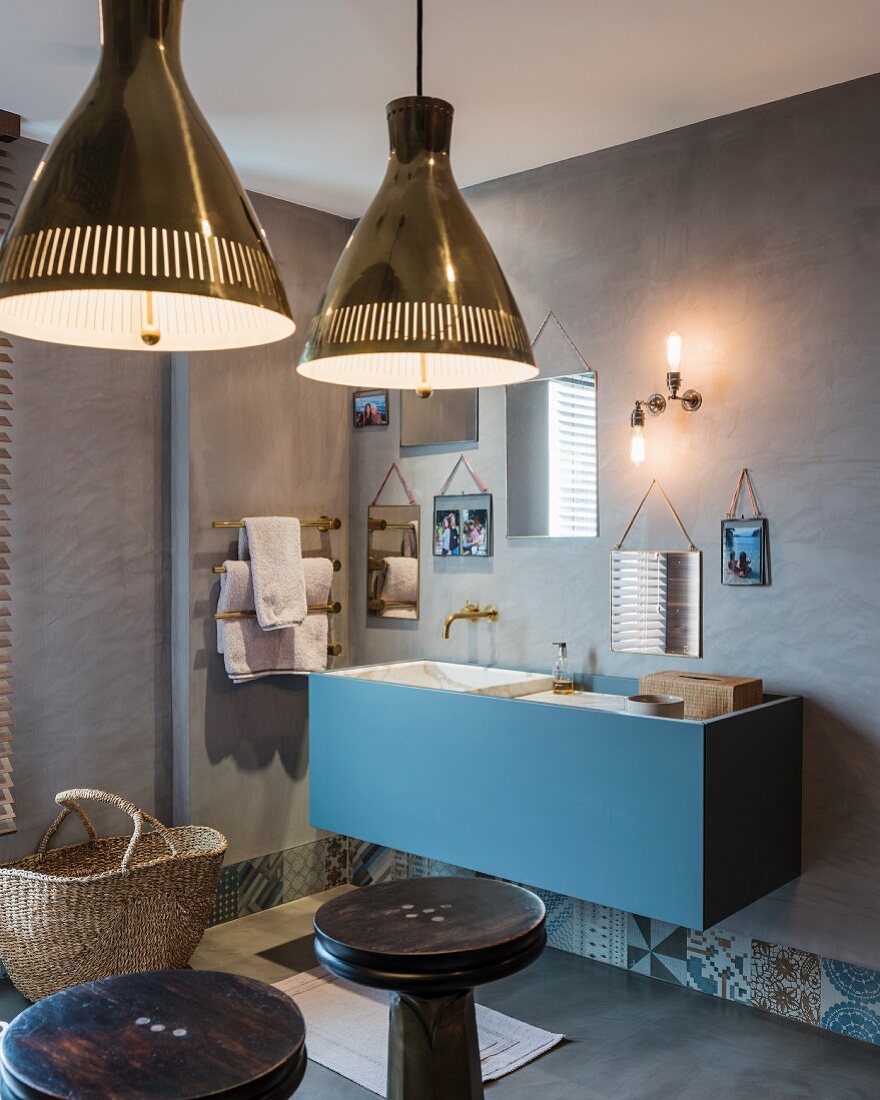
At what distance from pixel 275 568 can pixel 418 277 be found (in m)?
2.32

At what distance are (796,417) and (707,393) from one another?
292 millimetres

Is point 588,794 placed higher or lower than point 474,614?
lower

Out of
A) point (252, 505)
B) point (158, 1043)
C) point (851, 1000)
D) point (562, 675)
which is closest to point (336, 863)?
point (562, 675)

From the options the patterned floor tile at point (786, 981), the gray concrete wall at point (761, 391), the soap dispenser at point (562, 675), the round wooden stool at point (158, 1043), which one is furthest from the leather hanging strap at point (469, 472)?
the round wooden stool at point (158, 1043)

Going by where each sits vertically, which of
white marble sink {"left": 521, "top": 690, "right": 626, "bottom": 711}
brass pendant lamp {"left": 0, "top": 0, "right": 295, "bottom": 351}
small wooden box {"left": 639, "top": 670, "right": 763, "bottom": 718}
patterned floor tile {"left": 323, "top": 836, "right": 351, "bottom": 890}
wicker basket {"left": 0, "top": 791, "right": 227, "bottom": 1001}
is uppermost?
brass pendant lamp {"left": 0, "top": 0, "right": 295, "bottom": 351}

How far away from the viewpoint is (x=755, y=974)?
296 cm

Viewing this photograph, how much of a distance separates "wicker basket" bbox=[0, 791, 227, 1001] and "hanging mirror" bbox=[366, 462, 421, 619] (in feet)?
3.95

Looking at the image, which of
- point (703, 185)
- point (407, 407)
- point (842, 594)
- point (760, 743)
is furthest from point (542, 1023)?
point (703, 185)

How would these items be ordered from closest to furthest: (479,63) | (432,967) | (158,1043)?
(158,1043) → (432,967) → (479,63)

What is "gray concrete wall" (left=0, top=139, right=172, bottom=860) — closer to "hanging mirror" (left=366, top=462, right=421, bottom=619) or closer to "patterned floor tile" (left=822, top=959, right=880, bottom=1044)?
"hanging mirror" (left=366, top=462, right=421, bottom=619)

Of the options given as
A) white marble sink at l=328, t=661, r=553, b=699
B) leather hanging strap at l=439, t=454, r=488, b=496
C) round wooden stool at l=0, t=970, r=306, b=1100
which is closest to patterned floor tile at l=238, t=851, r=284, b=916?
white marble sink at l=328, t=661, r=553, b=699

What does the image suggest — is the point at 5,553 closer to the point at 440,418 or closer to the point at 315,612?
the point at 315,612

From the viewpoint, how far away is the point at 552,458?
3.49 metres

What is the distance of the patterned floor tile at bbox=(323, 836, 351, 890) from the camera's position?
13.1ft
